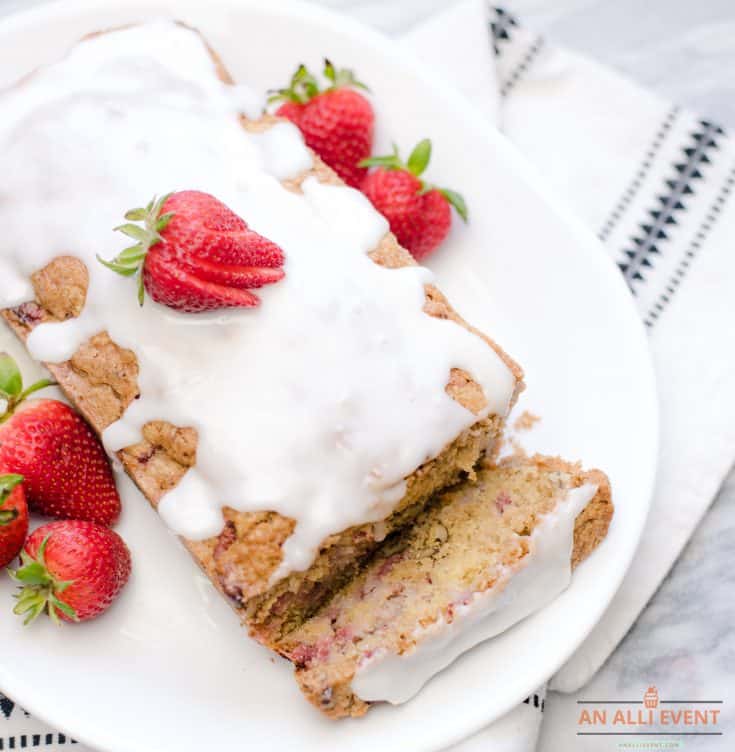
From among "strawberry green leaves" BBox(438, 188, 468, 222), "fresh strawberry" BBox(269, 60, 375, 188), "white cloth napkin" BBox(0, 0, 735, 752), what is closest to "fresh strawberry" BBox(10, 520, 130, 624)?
"fresh strawberry" BBox(269, 60, 375, 188)

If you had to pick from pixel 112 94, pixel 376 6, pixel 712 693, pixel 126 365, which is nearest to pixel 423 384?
pixel 126 365

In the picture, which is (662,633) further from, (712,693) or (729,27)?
(729,27)

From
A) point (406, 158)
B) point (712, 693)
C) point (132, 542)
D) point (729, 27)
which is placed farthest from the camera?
point (729, 27)

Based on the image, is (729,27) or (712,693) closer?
(712,693)

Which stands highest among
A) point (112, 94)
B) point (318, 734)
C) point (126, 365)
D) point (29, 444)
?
point (112, 94)

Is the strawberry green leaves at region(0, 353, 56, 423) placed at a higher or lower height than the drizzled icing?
lower

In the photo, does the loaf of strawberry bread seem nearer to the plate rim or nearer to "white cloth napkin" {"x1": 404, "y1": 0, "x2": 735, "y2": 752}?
the plate rim

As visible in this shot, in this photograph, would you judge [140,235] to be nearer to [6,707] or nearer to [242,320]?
[242,320]

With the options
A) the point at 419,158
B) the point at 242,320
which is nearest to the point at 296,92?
the point at 419,158
